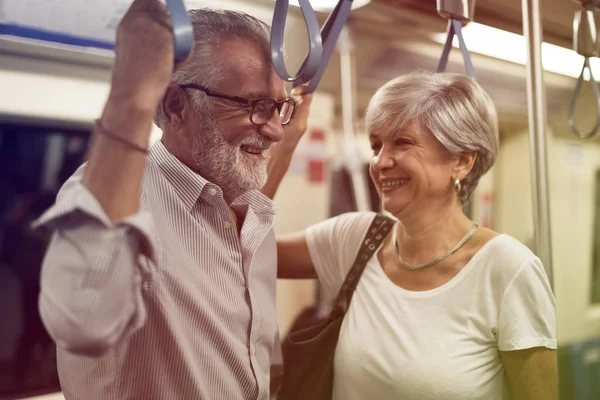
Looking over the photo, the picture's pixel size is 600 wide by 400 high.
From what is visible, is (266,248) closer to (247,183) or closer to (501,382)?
(247,183)

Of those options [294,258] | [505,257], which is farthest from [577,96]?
→ [294,258]

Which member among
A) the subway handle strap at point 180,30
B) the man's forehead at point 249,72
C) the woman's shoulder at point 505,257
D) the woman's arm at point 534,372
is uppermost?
the subway handle strap at point 180,30

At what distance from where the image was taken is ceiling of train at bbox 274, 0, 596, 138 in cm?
116

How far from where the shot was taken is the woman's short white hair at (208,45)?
2.63 ft

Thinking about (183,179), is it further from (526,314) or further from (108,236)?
(526,314)

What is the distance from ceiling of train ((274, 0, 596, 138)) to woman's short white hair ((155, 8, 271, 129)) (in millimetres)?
384

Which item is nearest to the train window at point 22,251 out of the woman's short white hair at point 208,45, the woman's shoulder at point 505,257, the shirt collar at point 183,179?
the shirt collar at point 183,179

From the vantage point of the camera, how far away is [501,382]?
1033 millimetres

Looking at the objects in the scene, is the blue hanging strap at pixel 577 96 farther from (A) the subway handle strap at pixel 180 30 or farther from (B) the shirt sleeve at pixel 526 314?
(A) the subway handle strap at pixel 180 30

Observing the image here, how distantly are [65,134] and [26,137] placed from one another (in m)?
0.15

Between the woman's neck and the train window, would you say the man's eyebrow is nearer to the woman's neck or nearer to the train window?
the woman's neck

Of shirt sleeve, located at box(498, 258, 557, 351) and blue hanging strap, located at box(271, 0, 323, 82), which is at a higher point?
blue hanging strap, located at box(271, 0, 323, 82)

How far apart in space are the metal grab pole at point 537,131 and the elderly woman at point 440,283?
74 mm

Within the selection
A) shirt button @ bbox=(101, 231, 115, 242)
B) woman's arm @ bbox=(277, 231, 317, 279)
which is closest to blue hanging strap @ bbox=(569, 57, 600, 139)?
woman's arm @ bbox=(277, 231, 317, 279)
